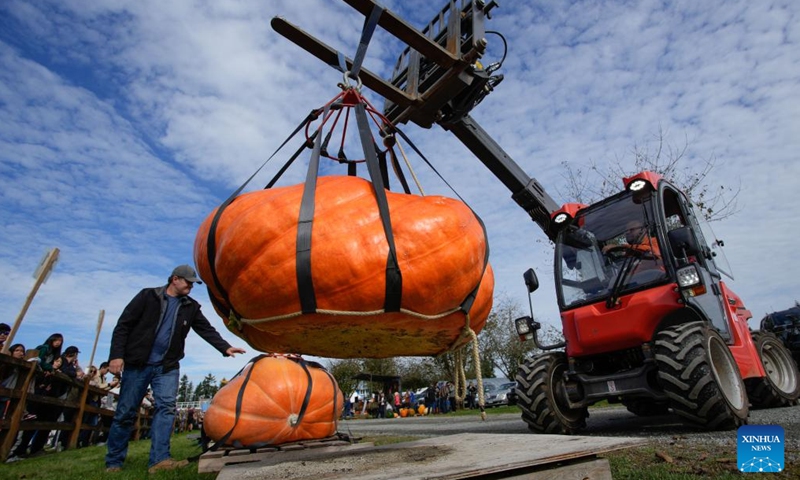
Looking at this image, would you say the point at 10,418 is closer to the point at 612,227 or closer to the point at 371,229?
the point at 371,229

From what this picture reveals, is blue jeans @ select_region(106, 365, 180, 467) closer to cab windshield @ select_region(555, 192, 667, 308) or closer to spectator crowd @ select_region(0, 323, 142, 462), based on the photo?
spectator crowd @ select_region(0, 323, 142, 462)

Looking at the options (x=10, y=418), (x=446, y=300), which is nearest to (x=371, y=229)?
(x=446, y=300)

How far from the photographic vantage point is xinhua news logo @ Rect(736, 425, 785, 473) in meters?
2.54

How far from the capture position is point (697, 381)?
4.23m

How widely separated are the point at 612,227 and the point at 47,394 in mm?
8651

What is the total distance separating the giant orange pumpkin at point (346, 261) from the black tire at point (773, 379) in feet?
20.2

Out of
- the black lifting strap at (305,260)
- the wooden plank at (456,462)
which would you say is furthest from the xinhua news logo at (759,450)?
the black lifting strap at (305,260)

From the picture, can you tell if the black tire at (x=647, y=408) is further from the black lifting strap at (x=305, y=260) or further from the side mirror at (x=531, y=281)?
the black lifting strap at (x=305, y=260)

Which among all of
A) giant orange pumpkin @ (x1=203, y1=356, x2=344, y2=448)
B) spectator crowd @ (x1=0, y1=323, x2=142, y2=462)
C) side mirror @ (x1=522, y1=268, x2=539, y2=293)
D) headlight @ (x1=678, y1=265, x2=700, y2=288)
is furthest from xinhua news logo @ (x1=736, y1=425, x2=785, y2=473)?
spectator crowd @ (x1=0, y1=323, x2=142, y2=462)

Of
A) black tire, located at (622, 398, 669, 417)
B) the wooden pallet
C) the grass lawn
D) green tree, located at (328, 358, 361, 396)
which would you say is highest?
green tree, located at (328, 358, 361, 396)

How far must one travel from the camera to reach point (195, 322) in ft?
16.4

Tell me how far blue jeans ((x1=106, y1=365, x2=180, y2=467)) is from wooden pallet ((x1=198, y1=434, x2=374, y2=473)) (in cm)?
80

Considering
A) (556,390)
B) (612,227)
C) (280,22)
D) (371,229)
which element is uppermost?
(280,22)

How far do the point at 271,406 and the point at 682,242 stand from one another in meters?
4.34
